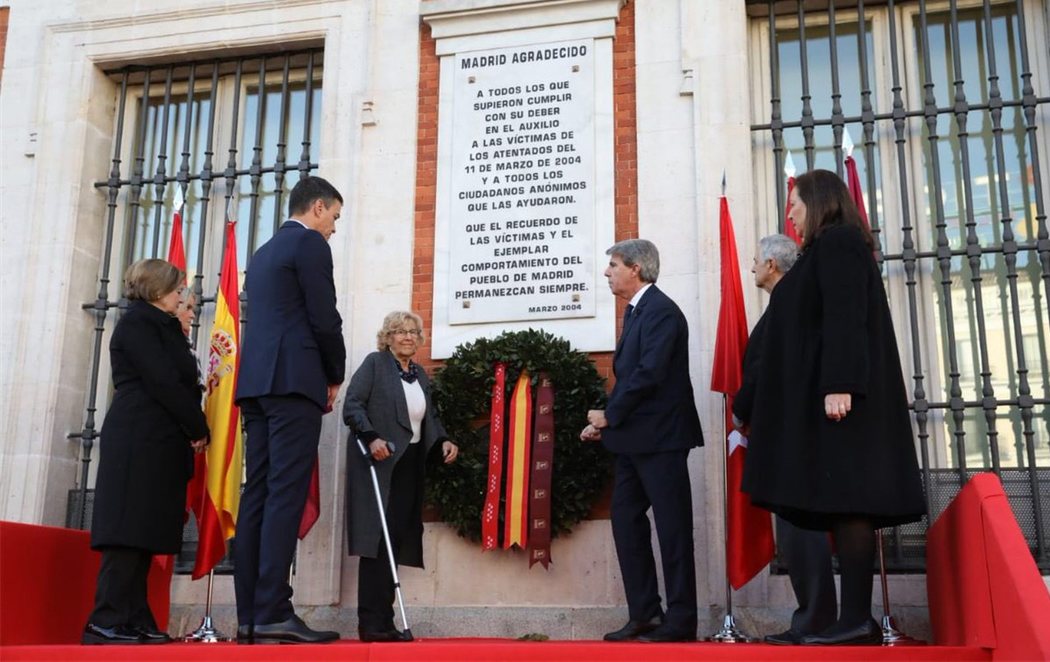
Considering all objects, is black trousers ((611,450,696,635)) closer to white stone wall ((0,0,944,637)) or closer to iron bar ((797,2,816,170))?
white stone wall ((0,0,944,637))

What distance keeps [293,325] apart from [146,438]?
97 cm

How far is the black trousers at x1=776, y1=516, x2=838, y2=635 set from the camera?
5402mm

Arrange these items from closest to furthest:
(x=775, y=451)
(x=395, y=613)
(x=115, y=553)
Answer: (x=775, y=451) < (x=115, y=553) < (x=395, y=613)

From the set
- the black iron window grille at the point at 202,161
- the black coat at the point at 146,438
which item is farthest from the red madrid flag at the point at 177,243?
the black coat at the point at 146,438

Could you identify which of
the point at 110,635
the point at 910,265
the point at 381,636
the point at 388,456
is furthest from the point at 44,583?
the point at 910,265

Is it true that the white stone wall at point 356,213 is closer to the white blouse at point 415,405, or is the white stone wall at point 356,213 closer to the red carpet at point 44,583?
the white blouse at point 415,405

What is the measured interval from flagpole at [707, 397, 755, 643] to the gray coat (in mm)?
1582

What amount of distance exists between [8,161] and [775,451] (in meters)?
6.12

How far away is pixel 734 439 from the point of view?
6375mm

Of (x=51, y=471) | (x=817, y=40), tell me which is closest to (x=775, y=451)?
(x=817, y=40)

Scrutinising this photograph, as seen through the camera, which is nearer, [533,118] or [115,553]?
[115,553]

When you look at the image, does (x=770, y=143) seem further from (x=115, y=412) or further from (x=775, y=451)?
(x=115, y=412)

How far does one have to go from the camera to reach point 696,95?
24.2 ft

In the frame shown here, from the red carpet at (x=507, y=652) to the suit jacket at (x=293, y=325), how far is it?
1.19 m
